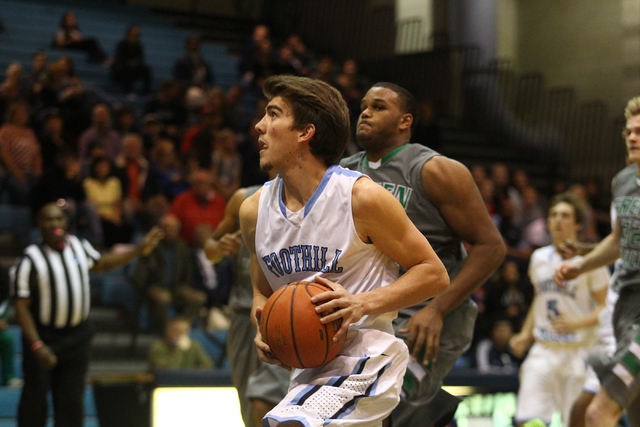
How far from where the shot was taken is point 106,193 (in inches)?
377

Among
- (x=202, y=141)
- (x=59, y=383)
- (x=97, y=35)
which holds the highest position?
(x=97, y=35)

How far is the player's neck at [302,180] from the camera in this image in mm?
3092

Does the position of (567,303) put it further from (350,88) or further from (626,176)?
(350,88)

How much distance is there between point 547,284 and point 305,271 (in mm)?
4564

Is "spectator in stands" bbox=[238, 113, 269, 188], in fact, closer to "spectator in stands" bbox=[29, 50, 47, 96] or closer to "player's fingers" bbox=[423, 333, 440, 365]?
"spectator in stands" bbox=[29, 50, 47, 96]

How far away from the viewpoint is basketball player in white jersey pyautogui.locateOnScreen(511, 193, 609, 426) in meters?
6.71

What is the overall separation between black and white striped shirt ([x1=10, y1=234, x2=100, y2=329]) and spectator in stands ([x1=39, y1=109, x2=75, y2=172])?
10.2 feet

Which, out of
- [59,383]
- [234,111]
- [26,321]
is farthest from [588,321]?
[234,111]

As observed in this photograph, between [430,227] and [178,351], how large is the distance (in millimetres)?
4703

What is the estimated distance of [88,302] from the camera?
22.7ft

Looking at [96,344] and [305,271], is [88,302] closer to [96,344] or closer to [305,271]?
[96,344]

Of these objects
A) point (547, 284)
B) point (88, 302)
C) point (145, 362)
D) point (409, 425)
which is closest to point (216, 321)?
point (145, 362)

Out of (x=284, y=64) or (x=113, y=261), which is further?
(x=284, y=64)

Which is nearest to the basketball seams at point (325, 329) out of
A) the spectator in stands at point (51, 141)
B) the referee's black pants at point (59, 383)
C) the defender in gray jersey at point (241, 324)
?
the defender in gray jersey at point (241, 324)
